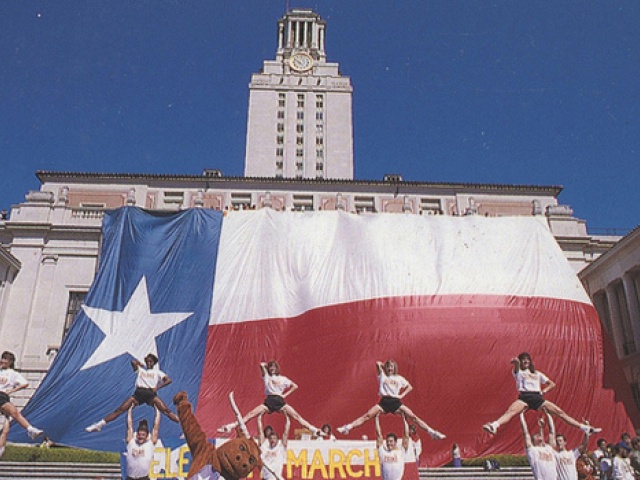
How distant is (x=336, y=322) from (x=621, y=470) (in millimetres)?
9232

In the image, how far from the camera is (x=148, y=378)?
11.9 m

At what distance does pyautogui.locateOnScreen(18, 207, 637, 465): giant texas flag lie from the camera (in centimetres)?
1736

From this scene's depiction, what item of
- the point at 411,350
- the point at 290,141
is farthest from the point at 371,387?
the point at 290,141

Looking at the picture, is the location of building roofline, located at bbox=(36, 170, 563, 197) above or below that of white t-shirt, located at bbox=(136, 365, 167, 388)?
above

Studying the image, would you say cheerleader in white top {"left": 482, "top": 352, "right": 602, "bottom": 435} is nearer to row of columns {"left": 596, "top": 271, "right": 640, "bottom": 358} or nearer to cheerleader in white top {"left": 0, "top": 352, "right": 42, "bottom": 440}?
cheerleader in white top {"left": 0, "top": 352, "right": 42, "bottom": 440}

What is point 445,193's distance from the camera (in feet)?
124

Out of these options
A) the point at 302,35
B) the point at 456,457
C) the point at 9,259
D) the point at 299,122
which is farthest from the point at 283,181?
the point at 302,35

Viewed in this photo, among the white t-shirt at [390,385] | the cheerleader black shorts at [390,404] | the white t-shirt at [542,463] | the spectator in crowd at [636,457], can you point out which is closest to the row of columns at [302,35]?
the spectator in crowd at [636,457]

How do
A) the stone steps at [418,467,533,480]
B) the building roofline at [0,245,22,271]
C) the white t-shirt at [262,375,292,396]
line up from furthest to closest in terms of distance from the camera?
the building roofline at [0,245,22,271], the stone steps at [418,467,533,480], the white t-shirt at [262,375,292,396]

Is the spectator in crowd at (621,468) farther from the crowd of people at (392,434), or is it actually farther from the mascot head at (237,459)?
the mascot head at (237,459)

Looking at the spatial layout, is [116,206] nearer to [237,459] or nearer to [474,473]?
[474,473]

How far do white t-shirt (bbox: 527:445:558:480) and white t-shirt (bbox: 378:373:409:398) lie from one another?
8.98 feet

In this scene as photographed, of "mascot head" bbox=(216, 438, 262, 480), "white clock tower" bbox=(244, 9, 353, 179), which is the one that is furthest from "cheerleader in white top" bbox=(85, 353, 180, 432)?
"white clock tower" bbox=(244, 9, 353, 179)

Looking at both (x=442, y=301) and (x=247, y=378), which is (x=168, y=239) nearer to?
(x=247, y=378)
